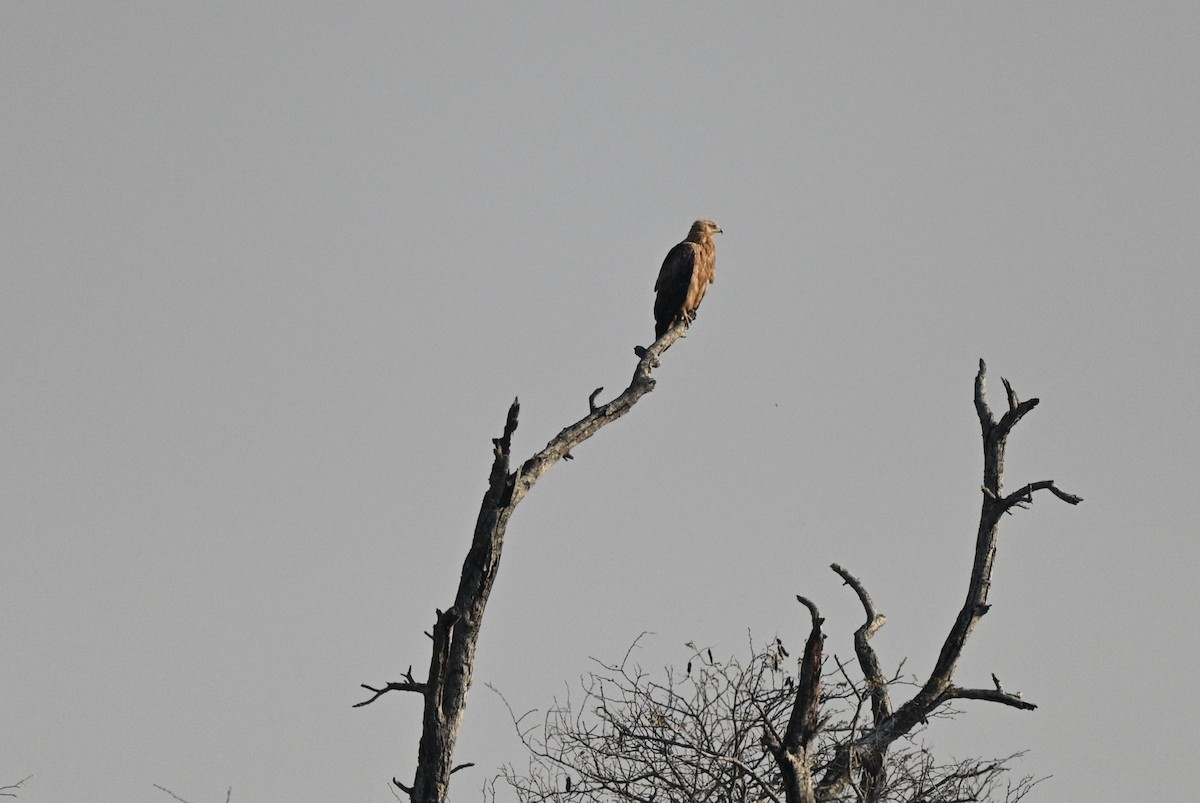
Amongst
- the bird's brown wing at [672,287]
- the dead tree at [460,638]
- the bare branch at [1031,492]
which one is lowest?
the dead tree at [460,638]

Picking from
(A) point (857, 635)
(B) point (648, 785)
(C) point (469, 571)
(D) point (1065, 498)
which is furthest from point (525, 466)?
(D) point (1065, 498)

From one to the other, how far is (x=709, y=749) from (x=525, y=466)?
193 centimetres

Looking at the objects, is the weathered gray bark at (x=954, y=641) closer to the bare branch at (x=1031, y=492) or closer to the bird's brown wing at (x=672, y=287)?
the bare branch at (x=1031, y=492)

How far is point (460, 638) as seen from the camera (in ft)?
29.1

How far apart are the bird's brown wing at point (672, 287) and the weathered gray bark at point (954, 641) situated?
11.1 feet

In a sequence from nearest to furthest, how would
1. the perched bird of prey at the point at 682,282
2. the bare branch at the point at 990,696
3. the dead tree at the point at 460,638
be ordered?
the dead tree at the point at 460,638 < the bare branch at the point at 990,696 < the perched bird of prey at the point at 682,282

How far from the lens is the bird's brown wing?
13.7 m

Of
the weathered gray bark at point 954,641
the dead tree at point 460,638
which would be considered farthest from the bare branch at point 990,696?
the dead tree at point 460,638

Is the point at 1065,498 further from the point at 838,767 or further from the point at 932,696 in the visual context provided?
the point at 838,767

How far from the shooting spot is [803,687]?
758cm

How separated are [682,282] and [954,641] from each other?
4704 mm

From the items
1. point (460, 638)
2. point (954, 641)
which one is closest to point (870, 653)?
point (954, 641)

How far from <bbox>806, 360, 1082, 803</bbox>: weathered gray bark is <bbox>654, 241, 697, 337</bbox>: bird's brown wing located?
3.38 metres

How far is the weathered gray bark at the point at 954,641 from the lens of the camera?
9445 millimetres
